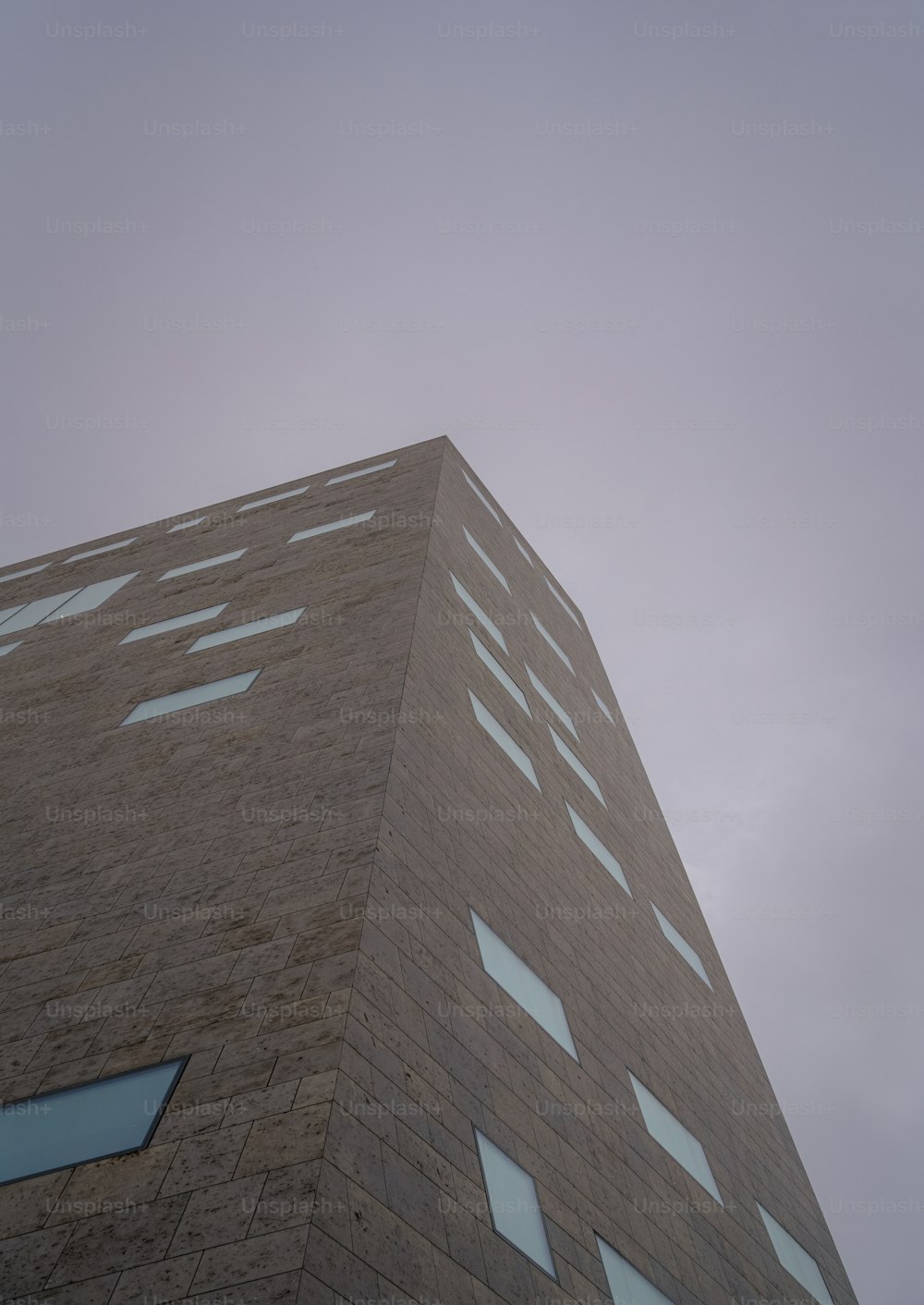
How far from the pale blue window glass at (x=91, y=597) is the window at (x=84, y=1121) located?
50.6 feet

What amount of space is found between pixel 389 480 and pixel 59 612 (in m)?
8.10

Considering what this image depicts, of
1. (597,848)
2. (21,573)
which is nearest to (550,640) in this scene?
(597,848)

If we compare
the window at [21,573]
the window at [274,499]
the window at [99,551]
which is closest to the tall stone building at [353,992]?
the window at [274,499]

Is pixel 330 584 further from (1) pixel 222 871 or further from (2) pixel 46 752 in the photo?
(1) pixel 222 871

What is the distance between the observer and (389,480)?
23.2m

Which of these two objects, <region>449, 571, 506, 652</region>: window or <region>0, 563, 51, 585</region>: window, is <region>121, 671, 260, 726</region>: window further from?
<region>0, 563, 51, 585</region>: window

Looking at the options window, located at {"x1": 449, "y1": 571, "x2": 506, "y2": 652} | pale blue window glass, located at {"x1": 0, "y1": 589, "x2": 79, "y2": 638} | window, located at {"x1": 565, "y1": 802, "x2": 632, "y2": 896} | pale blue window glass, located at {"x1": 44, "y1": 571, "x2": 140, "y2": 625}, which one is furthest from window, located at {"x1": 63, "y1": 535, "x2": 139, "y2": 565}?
window, located at {"x1": 565, "y1": 802, "x2": 632, "y2": 896}

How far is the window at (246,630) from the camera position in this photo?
15.8 meters

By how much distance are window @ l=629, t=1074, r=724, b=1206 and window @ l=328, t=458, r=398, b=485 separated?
17394 mm

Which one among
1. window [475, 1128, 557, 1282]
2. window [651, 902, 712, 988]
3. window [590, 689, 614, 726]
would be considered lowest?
window [475, 1128, 557, 1282]

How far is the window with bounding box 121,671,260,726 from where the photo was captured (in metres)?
13.6

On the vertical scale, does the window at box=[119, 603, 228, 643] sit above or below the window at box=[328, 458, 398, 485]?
below

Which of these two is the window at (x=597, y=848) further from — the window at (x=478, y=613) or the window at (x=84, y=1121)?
the window at (x=84, y=1121)

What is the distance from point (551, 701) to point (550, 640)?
14.6 ft
